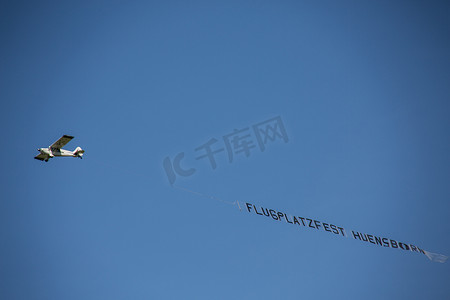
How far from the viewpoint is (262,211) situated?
3822cm

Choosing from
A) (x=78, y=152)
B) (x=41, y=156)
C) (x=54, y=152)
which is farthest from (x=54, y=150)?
(x=78, y=152)

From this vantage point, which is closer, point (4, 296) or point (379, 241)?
point (379, 241)

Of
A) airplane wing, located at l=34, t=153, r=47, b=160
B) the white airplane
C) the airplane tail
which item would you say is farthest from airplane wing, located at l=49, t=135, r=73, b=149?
the airplane tail

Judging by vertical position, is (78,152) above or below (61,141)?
below

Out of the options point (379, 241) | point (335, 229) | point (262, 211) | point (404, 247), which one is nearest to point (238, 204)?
point (262, 211)

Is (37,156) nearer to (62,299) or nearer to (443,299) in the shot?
(443,299)

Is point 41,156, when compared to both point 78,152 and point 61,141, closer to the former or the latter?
point 61,141

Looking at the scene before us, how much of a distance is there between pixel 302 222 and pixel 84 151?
29.9 metres

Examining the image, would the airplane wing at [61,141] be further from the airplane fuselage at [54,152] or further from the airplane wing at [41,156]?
the airplane wing at [41,156]

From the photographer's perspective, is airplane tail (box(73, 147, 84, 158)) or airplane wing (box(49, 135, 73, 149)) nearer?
airplane wing (box(49, 135, 73, 149))

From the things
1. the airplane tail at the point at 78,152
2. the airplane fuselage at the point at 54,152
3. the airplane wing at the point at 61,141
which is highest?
the airplane wing at the point at 61,141

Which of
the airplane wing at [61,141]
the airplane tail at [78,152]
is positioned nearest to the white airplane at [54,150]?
the airplane wing at [61,141]

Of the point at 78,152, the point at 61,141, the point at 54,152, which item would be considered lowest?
the point at 78,152

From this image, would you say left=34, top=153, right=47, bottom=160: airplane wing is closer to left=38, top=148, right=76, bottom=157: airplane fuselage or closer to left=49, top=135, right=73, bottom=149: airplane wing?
left=38, top=148, right=76, bottom=157: airplane fuselage
